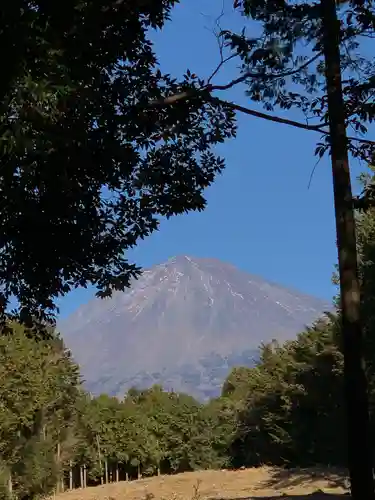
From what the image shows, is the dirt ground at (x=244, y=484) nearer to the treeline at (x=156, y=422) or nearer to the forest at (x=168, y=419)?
the forest at (x=168, y=419)

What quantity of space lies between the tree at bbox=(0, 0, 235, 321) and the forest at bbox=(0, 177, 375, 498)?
1.45 metres

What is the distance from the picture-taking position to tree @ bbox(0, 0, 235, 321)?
526cm

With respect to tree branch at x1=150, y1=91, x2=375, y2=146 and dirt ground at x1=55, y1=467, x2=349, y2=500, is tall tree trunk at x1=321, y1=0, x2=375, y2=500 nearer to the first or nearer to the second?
tree branch at x1=150, y1=91, x2=375, y2=146

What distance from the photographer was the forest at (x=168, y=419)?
88.9ft

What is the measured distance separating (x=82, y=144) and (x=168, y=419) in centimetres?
5599

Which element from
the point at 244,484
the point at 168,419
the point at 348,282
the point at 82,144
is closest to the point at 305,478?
the point at 244,484

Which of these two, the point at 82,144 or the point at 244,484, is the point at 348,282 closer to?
the point at 82,144

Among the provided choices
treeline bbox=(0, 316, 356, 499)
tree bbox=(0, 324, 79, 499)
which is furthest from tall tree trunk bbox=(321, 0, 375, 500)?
tree bbox=(0, 324, 79, 499)

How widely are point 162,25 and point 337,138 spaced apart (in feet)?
9.44

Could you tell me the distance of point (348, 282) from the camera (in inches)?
283

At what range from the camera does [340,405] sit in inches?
1202

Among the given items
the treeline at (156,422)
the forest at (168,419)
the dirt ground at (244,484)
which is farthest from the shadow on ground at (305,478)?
the treeline at (156,422)

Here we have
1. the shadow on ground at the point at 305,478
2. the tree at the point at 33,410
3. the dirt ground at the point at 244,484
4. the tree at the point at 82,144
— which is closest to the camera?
the tree at the point at 82,144

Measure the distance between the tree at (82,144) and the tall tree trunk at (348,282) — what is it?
67.9 inches
